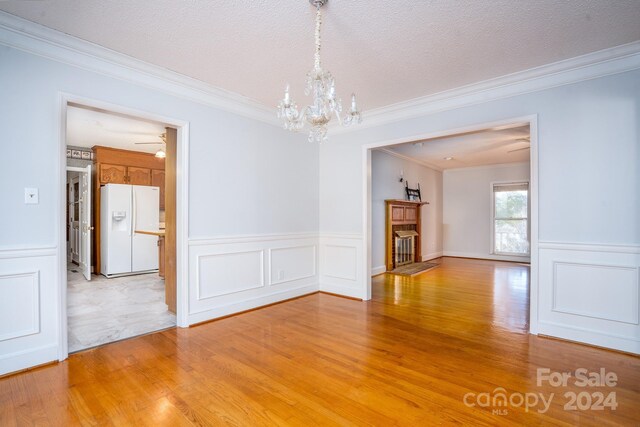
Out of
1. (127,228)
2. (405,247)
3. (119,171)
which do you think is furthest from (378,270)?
(119,171)

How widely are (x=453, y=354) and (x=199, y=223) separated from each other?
290 centimetres

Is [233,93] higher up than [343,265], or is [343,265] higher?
[233,93]

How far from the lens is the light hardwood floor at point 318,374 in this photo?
1856 millimetres

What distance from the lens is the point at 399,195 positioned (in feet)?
23.7

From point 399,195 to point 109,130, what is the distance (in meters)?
5.95

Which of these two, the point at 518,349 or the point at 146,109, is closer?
the point at 518,349

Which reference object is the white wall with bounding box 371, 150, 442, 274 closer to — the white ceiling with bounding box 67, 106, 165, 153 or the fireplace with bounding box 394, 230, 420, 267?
the fireplace with bounding box 394, 230, 420, 267

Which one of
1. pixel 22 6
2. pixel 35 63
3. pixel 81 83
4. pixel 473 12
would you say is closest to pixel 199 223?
pixel 81 83

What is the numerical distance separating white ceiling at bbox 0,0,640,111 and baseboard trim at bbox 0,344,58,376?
2564 mm

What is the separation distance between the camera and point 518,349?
9.17 ft

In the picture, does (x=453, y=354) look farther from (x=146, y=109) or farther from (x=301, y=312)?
(x=146, y=109)

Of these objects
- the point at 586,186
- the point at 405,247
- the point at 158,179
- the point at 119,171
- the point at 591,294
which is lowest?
the point at 405,247

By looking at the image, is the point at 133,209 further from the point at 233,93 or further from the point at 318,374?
the point at 318,374

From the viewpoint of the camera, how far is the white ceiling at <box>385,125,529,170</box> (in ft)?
17.8
